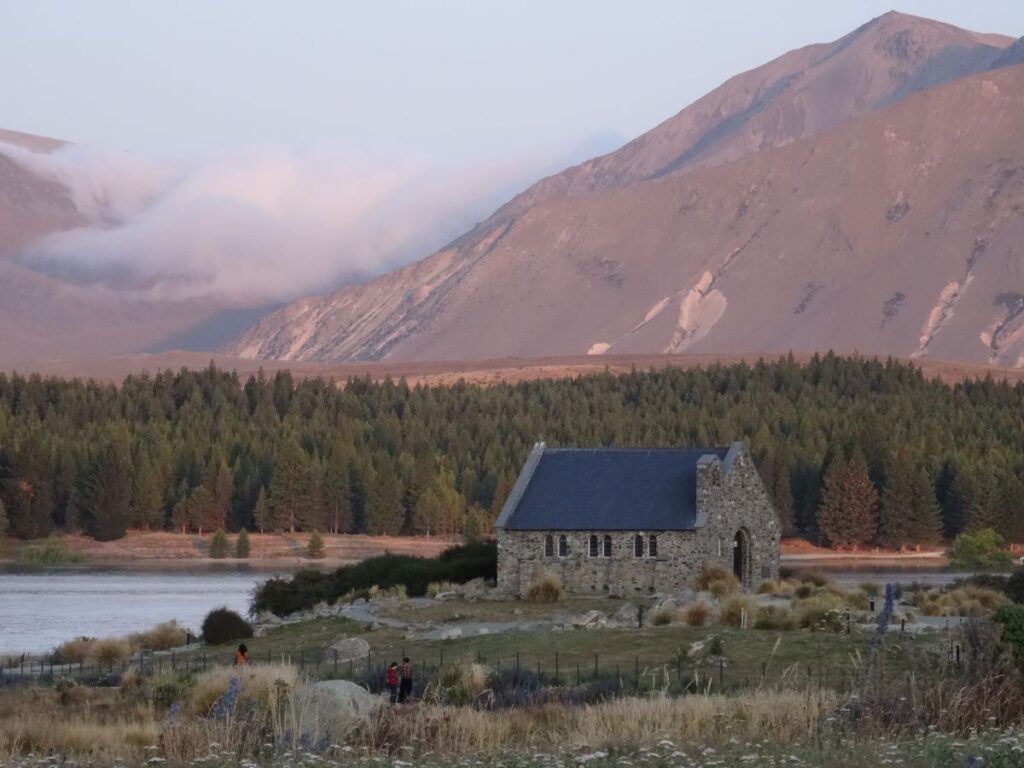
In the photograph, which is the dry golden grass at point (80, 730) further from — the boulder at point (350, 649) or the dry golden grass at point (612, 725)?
the boulder at point (350, 649)

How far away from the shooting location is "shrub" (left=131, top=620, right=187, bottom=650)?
5078 centimetres

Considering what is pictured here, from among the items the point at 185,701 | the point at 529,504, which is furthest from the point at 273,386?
the point at 185,701

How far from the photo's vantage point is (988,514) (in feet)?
374

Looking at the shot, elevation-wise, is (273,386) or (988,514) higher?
(273,386)

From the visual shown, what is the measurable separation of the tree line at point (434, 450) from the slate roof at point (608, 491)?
57.7 meters

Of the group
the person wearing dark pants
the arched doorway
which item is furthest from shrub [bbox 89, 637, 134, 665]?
the arched doorway

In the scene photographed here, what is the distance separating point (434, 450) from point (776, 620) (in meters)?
97.4

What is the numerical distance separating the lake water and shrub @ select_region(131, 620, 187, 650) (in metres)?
4.37

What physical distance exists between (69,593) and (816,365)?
104m

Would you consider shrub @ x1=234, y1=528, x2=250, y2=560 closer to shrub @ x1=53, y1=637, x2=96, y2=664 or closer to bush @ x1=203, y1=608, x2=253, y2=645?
bush @ x1=203, y1=608, x2=253, y2=645

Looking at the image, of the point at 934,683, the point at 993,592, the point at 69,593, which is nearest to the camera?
the point at 934,683

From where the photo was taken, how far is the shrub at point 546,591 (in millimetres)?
→ 55344

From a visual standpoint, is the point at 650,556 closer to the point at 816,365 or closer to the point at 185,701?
the point at 185,701

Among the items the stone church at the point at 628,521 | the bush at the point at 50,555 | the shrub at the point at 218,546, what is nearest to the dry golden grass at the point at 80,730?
the stone church at the point at 628,521
